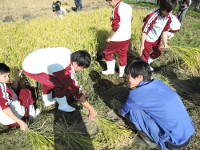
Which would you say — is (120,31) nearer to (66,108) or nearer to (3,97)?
(66,108)

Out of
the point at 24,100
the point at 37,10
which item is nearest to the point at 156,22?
the point at 24,100

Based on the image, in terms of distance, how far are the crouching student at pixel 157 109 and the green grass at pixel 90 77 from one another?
0.42 m

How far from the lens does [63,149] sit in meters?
2.25

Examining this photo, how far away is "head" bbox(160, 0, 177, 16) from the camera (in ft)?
8.58

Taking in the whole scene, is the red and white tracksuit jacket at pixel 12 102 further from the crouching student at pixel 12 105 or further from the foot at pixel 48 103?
the foot at pixel 48 103

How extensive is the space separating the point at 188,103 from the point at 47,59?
1.84 meters

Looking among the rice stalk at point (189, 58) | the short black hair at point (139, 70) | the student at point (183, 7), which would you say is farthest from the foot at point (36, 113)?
the student at point (183, 7)

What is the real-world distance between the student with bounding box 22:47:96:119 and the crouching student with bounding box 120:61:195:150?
→ 1.80 feet

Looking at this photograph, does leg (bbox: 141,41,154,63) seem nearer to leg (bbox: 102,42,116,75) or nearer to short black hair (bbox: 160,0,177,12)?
leg (bbox: 102,42,116,75)

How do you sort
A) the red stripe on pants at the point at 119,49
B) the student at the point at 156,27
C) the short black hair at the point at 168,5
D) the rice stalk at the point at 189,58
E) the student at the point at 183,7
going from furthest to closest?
the student at the point at 183,7
the rice stalk at the point at 189,58
the red stripe on pants at the point at 119,49
the student at the point at 156,27
the short black hair at the point at 168,5

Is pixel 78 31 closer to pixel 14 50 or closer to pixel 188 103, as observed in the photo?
pixel 14 50

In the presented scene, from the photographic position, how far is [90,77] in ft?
11.3

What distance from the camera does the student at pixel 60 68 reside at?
2.26 m

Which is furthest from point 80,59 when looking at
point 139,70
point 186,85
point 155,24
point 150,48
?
point 186,85
